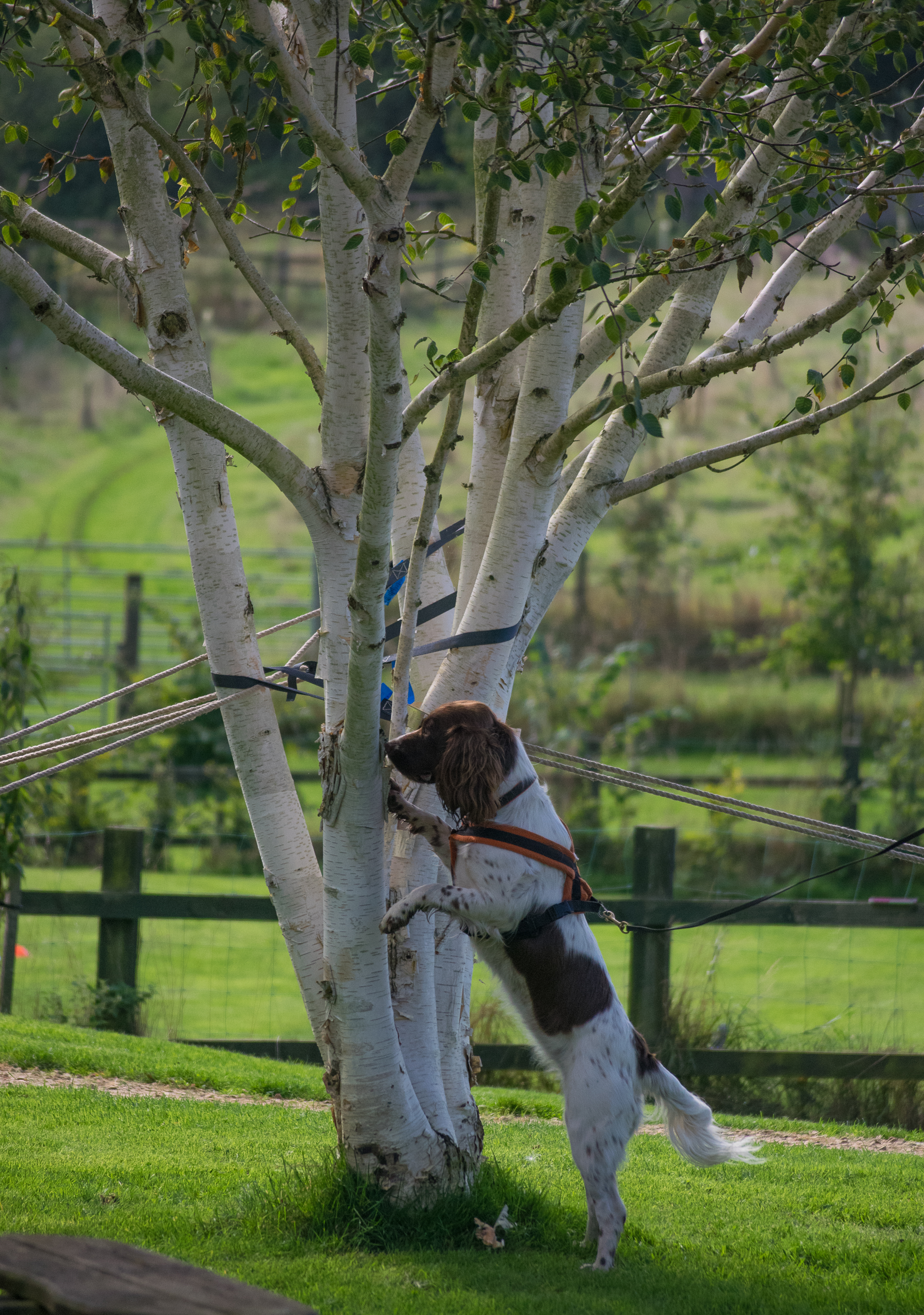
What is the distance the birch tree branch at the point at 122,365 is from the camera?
2939 millimetres

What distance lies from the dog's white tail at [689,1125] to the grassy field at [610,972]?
10.6 ft

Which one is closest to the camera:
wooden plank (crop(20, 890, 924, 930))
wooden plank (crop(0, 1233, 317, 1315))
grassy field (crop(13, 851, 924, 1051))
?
wooden plank (crop(0, 1233, 317, 1315))

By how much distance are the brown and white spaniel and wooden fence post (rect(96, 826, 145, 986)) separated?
3684 mm

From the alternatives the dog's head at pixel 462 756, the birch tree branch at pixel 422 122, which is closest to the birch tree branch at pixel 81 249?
the birch tree branch at pixel 422 122

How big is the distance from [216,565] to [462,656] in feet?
2.66

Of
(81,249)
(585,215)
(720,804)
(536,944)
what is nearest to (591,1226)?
(536,944)

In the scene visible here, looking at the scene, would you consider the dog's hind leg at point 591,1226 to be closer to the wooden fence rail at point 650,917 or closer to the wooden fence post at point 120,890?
the wooden fence rail at point 650,917

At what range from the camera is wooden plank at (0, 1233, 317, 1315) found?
1.89 meters

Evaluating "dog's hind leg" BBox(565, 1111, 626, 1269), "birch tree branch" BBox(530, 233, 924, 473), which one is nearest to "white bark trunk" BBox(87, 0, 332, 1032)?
"dog's hind leg" BBox(565, 1111, 626, 1269)

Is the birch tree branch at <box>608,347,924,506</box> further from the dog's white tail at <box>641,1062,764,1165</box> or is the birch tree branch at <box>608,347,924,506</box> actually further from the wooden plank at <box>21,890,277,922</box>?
the wooden plank at <box>21,890,277,922</box>

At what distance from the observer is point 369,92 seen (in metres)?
4.14

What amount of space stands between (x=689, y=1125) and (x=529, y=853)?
973 millimetres

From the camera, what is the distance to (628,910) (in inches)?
253

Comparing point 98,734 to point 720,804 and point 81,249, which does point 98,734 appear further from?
point 720,804
